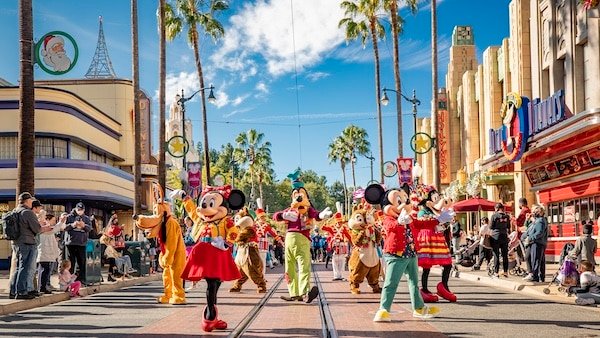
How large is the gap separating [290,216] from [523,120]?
55.5ft

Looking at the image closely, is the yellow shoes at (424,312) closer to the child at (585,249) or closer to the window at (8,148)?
the child at (585,249)

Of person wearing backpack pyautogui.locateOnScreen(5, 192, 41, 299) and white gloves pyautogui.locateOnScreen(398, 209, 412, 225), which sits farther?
person wearing backpack pyautogui.locateOnScreen(5, 192, 41, 299)

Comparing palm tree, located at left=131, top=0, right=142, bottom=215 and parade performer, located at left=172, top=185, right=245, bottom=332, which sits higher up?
palm tree, located at left=131, top=0, right=142, bottom=215

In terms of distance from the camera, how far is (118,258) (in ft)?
68.9

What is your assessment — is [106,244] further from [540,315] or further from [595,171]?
[595,171]

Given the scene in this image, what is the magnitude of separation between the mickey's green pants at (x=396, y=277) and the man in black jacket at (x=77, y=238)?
851 centimetres

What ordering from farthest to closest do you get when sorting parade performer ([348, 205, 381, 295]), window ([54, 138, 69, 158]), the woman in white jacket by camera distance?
window ([54, 138, 69, 158]) → parade performer ([348, 205, 381, 295]) → the woman in white jacket

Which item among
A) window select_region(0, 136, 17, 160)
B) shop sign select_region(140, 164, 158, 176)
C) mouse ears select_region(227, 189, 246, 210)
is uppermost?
window select_region(0, 136, 17, 160)

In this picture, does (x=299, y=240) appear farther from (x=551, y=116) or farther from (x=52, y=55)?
(x=551, y=116)

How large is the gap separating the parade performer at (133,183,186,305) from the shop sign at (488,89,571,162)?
47.8 ft

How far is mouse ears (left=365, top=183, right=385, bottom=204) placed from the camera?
11781 millimetres

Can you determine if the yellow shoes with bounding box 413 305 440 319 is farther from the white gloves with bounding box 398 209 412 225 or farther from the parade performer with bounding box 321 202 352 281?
the parade performer with bounding box 321 202 352 281

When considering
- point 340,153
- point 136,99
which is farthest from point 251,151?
point 136,99

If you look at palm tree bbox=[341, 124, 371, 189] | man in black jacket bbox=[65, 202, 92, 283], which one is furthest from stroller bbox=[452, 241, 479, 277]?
palm tree bbox=[341, 124, 371, 189]
